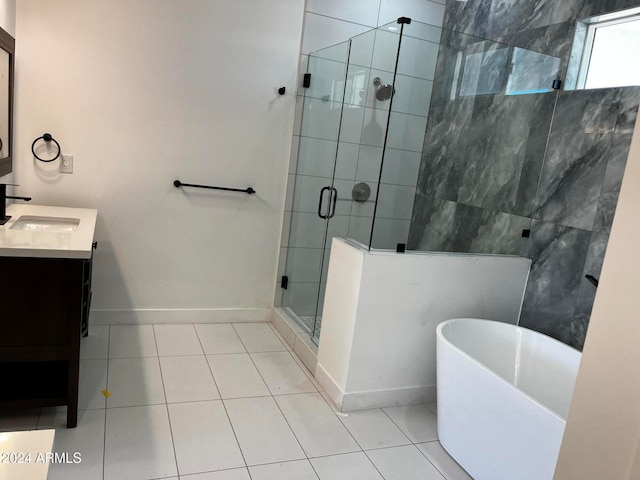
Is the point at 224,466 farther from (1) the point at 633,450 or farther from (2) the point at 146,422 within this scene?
(1) the point at 633,450

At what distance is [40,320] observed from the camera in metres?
1.97

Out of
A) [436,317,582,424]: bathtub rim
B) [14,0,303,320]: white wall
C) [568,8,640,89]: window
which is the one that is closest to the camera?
[436,317,582,424]: bathtub rim

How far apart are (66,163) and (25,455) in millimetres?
2499

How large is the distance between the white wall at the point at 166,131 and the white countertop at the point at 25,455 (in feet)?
7.95

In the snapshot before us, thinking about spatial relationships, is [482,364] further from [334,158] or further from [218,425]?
[334,158]

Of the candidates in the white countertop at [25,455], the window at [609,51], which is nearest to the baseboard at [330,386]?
the white countertop at [25,455]

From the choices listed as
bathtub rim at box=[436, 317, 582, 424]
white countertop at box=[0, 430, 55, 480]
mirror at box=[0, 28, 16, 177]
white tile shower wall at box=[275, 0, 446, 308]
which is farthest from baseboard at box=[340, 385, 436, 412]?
mirror at box=[0, 28, 16, 177]

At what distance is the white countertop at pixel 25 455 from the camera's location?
75 centimetres

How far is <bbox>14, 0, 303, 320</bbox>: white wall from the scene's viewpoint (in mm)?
2805

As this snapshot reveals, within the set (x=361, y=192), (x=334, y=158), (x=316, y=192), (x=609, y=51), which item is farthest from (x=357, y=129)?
(x=609, y=51)

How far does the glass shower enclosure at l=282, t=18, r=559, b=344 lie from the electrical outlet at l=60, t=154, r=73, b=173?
1.54 meters

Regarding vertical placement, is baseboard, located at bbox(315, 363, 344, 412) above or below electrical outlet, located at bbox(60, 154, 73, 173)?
below

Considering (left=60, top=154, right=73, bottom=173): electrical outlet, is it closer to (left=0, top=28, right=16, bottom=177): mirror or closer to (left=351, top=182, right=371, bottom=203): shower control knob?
(left=0, top=28, right=16, bottom=177): mirror

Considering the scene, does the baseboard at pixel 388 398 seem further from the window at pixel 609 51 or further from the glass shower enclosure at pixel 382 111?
the window at pixel 609 51
